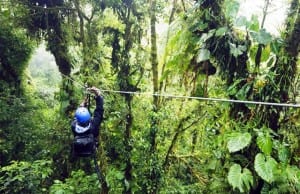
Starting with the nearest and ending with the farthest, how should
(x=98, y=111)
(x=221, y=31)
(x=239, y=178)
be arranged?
(x=239, y=178) < (x=221, y=31) < (x=98, y=111)

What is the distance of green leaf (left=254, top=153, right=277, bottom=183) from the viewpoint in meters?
2.52

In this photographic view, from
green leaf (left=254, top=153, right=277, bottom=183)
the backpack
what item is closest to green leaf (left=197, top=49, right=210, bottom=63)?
green leaf (left=254, top=153, right=277, bottom=183)

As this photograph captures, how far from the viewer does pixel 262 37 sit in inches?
106

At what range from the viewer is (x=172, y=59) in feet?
10.6

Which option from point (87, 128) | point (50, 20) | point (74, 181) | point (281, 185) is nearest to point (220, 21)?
point (281, 185)

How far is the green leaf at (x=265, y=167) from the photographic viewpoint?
2.52 metres

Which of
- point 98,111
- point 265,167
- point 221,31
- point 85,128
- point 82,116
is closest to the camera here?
point 265,167

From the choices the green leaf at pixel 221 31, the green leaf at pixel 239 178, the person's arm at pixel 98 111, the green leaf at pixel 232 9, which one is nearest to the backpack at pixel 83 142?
the person's arm at pixel 98 111

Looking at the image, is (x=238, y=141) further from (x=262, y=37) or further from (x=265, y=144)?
(x=262, y=37)

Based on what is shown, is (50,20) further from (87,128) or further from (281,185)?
(281,185)

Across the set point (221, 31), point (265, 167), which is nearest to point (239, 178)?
point (265, 167)

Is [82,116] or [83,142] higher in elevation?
[82,116]

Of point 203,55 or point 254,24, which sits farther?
point 203,55

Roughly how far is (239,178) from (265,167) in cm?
22
